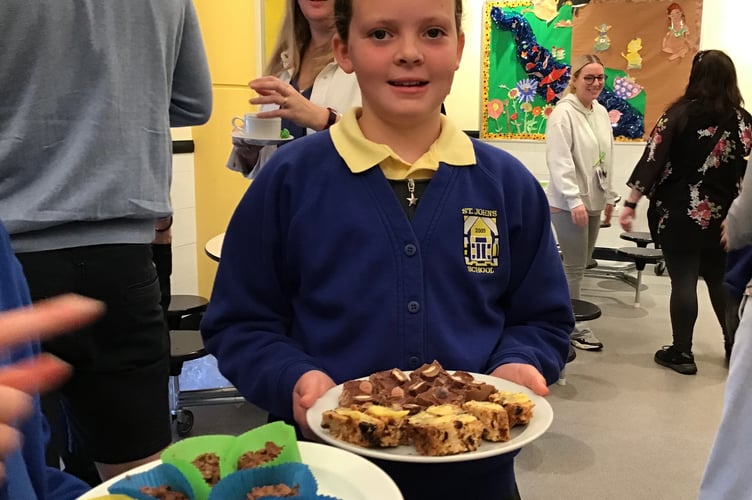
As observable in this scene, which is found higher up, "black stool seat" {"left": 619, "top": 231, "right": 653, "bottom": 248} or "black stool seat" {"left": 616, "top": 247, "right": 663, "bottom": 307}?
"black stool seat" {"left": 619, "top": 231, "right": 653, "bottom": 248}

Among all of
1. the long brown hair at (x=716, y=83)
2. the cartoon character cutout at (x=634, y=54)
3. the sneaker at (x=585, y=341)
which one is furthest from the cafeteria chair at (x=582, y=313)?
the cartoon character cutout at (x=634, y=54)

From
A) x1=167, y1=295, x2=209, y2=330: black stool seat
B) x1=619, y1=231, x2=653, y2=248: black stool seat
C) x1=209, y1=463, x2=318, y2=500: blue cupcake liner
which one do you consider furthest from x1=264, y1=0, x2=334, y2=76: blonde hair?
x1=619, y1=231, x2=653, y2=248: black stool seat

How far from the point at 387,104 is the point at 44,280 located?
2.71 feet

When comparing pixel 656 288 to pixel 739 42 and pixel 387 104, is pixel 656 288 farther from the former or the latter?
pixel 387 104

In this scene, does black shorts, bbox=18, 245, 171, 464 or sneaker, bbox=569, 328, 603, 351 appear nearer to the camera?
black shorts, bbox=18, 245, 171, 464

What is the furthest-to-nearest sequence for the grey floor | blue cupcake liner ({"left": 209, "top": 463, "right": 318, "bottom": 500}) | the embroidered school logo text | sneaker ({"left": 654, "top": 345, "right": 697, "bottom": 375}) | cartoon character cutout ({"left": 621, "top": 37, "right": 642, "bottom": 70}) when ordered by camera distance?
1. cartoon character cutout ({"left": 621, "top": 37, "right": 642, "bottom": 70})
2. sneaker ({"left": 654, "top": 345, "right": 697, "bottom": 375})
3. the grey floor
4. the embroidered school logo text
5. blue cupcake liner ({"left": 209, "top": 463, "right": 318, "bottom": 500})

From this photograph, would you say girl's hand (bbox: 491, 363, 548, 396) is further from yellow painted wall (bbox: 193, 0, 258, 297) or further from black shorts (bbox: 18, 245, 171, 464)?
yellow painted wall (bbox: 193, 0, 258, 297)

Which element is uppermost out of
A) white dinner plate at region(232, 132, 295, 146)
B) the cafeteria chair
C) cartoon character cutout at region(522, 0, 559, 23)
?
cartoon character cutout at region(522, 0, 559, 23)

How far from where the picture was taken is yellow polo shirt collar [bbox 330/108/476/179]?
47.1 inches

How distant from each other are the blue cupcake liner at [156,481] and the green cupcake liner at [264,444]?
0.18 feet

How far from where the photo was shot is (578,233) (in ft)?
→ 14.0

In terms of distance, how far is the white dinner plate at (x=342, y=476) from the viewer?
30.7 inches

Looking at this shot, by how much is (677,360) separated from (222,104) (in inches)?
121

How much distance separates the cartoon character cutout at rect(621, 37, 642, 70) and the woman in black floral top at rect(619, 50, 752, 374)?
2637 millimetres
